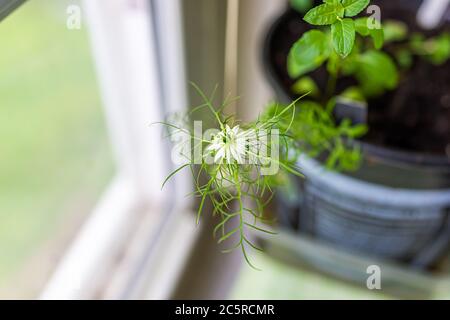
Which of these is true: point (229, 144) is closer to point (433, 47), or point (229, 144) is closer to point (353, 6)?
point (353, 6)

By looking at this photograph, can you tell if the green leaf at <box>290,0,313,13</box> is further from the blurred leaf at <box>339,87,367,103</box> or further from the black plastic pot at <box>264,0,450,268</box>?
the blurred leaf at <box>339,87,367,103</box>

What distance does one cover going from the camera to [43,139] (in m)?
0.51

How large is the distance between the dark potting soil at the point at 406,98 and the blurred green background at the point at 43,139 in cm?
25

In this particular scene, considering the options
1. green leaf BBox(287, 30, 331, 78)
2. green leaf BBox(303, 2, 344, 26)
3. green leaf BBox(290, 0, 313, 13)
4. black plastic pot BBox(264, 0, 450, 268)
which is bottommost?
black plastic pot BBox(264, 0, 450, 268)

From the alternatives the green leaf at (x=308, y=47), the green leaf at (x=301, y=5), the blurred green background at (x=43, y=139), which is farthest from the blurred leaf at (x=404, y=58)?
the blurred green background at (x=43, y=139)

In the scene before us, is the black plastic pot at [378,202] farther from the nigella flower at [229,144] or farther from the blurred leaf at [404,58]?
the nigella flower at [229,144]

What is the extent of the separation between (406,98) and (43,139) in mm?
509

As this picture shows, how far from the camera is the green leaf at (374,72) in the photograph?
0.55 meters

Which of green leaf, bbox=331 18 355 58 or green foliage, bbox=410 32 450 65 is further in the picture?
green foliage, bbox=410 32 450 65

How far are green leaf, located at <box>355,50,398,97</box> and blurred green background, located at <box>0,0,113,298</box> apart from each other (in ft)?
1.12

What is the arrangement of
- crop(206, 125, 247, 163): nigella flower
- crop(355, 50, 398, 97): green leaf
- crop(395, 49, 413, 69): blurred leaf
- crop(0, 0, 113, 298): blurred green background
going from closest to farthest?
crop(206, 125, 247, 163): nigella flower
crop(0, 0, 113, 298): blurred green background
crop(355, 50, 398, 97): green leaf
crop(395, 49, 413, 69): blurred leaf

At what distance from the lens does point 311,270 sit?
0.78m

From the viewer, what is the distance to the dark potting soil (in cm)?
60

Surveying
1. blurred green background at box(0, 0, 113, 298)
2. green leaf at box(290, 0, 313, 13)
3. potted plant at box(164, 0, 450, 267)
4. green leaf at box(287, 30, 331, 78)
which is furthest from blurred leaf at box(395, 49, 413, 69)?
blurred green background at box(0, 0, 113, 298)
